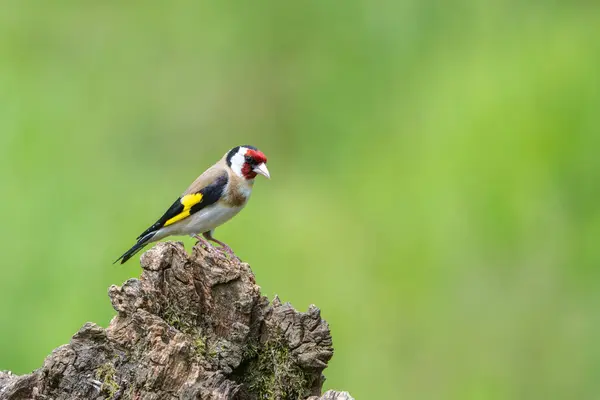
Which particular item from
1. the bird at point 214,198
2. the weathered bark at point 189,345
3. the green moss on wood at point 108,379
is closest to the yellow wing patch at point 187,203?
the bird at point 214,198

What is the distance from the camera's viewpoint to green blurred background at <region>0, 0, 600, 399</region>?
494 inches

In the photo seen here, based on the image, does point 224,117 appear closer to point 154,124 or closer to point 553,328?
point 154,124

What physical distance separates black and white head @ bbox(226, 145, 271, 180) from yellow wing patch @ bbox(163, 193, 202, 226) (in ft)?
1.10

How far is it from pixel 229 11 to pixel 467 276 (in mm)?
6052

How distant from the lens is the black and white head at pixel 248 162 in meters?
8.32

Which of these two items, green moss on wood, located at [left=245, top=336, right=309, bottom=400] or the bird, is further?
the bird

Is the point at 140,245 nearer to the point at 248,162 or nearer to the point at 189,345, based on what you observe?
the point at 248,162

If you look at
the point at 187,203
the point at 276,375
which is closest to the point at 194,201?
the point at 187,203

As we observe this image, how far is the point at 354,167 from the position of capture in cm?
1520

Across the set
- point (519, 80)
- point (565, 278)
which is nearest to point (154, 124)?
point (519, 80)

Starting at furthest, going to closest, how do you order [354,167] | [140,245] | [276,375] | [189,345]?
[354,167], [140,245], [276,375], [189,345]

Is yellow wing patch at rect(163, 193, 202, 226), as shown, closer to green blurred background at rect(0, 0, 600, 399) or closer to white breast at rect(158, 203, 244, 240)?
white breast at rect(158, 203, 244, 240)

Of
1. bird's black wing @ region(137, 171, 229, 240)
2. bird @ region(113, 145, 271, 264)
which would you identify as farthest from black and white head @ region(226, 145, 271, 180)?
bird's black wing @ region(137, 171, 229, 240)

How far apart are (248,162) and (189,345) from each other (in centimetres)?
267
